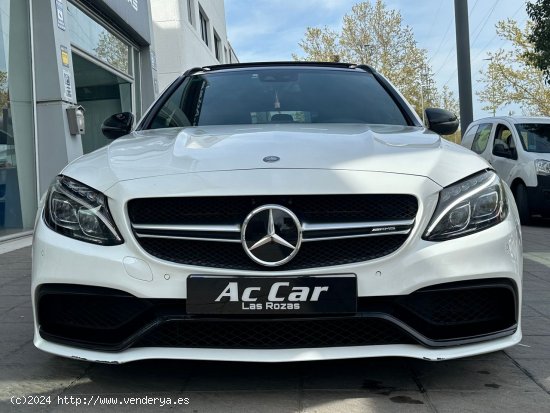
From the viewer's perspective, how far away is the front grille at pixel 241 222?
2.23 m

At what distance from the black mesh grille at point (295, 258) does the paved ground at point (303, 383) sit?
52cm

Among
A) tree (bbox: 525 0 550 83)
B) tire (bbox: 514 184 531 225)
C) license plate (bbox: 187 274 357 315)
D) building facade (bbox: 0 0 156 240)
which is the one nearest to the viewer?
license plate (bbox: 187 274 357 315)

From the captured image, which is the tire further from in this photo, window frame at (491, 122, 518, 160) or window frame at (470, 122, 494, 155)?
window frame at (470, 122, 494, 155)

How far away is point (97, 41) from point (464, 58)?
845cm

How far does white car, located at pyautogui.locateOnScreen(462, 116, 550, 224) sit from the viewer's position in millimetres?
8914

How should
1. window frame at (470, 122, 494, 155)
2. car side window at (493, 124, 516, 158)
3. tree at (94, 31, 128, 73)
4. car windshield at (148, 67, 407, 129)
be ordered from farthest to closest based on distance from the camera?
tree at (94, 31, 128, 73), window frame at (470, 122, 494, 155), car side window at (493, 124, 516, 158), car windshield at (148, 67, 407, 129)

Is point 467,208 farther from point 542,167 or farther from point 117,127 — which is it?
point 542,167

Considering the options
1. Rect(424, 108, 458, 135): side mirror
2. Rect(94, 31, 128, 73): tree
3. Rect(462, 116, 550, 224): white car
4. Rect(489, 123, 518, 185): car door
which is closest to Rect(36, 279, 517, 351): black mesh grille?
Rect(424, 108, 458, 135): side mirror

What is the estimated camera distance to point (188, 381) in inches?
98.8

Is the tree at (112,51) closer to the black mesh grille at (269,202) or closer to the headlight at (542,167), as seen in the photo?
the headlight at (542,167)

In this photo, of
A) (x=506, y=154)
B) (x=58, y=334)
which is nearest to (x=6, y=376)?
(x=58, y=334)

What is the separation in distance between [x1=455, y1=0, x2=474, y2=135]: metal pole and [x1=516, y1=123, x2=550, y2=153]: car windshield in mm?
4565

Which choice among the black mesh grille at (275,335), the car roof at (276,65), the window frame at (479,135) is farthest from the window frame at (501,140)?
the black mesh grille at (275,335)

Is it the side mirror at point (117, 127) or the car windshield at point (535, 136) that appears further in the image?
the car windshield at point (535, 136)
